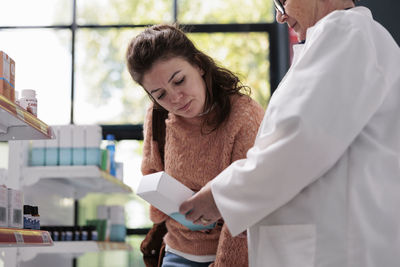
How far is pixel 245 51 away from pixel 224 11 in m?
0.49

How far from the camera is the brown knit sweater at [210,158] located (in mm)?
2178

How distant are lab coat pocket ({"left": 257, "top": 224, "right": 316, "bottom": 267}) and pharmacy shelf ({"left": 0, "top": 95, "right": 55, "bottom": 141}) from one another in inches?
47.5

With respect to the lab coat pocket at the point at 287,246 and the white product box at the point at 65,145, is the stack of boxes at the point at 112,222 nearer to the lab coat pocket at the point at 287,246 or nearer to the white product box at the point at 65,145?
the white product box at the point at 65,145

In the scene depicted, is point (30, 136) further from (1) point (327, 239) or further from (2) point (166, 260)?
(1) point (327, 239)

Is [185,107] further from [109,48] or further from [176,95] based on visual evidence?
[109,48]

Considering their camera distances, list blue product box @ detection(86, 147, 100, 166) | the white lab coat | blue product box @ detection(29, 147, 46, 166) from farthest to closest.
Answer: blue product box @ detection(86, 147, 100, 166), blue product box @ detection(29, 147, 46, 166), the white lab coat

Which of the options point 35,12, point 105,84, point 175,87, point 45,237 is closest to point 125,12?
point 105,84

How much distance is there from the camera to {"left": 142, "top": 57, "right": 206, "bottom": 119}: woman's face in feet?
7.63

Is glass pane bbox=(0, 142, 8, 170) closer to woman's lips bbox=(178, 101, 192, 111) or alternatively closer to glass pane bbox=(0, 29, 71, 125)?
glass pane bbox=(0, 29, 71, 125)

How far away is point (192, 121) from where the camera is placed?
2.41m

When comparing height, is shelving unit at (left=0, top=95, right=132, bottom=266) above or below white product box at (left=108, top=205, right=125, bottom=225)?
above

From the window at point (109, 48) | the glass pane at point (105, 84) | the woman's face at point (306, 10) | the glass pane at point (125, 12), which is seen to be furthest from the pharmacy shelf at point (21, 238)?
the glass pane at point (125, 12)

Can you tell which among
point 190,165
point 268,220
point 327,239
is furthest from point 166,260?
point 327,239

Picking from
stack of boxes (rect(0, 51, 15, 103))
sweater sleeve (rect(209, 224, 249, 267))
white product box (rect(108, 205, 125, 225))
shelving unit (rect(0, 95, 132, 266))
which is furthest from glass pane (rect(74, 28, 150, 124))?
sweater sleeve (rect(209, 224, 249, 267))
